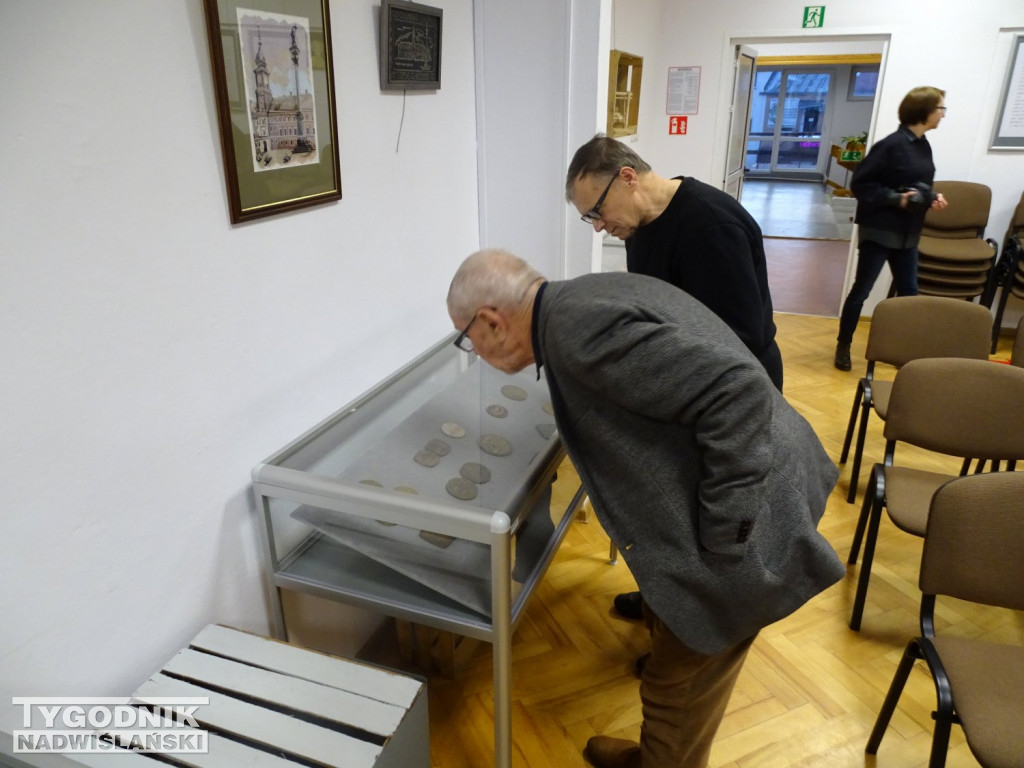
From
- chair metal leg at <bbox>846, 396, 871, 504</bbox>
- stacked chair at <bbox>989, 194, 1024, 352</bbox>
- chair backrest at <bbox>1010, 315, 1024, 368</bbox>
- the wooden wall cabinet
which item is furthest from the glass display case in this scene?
stacked chair at <bbox>989, 194, 1024, 352</bbox>

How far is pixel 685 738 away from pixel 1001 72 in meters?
5.19

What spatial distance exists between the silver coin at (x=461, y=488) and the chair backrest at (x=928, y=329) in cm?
224

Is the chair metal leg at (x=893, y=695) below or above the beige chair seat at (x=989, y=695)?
below

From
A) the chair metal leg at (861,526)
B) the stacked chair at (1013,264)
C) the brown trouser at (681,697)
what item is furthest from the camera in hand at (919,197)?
the brown trouser at (681,697)

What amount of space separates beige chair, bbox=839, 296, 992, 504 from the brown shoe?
175 cm

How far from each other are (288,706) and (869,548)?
1903 mm

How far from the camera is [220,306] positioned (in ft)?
4.92

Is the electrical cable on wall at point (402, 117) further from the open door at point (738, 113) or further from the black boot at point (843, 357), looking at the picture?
the open door at point (738, 113)

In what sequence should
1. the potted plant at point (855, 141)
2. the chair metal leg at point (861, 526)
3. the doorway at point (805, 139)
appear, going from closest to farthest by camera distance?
1. the chair metal leg at point (861, 526)
2. the doorway at point (805, 139)
3. the potted plant at point (855, 141)

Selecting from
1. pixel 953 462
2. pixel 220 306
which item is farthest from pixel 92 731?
pixel 953 462

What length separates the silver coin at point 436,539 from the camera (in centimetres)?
150

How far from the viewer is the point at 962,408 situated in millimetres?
2293

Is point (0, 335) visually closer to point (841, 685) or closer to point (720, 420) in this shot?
point (720, 420)

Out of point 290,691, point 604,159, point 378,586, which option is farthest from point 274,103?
point 290,691
